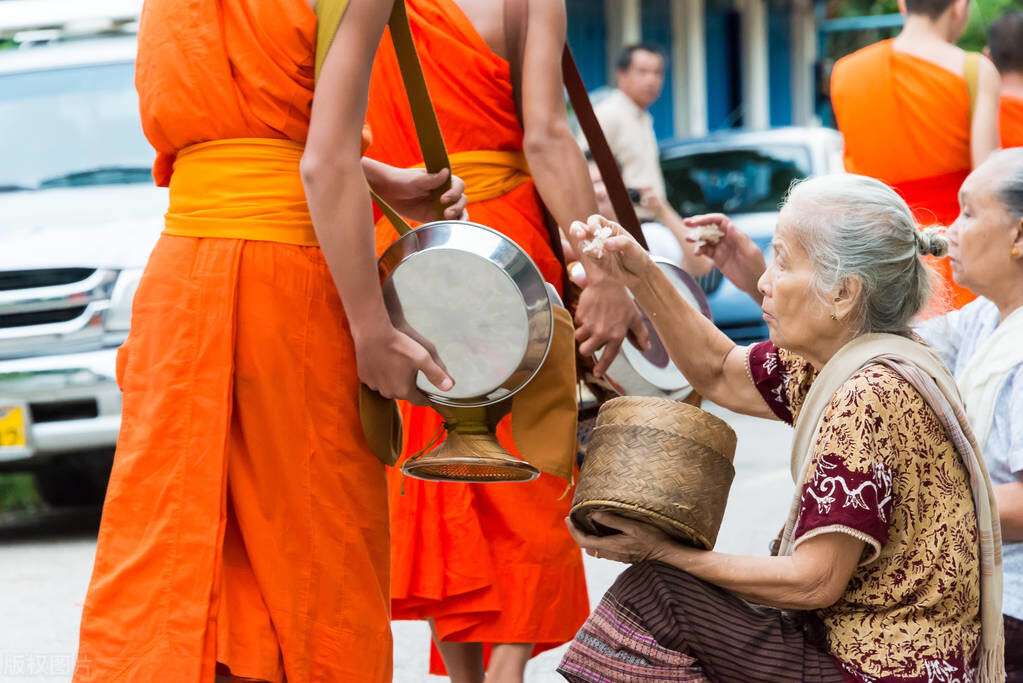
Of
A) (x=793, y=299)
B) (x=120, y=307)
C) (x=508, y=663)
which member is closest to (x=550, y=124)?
(x=793, y=299)

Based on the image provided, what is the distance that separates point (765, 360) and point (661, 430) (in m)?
0.48

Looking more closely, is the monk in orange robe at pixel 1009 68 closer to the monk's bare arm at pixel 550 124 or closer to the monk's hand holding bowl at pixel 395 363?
the monk's bare arm at pixel 550 124

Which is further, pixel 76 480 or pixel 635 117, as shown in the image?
pixel 635 117

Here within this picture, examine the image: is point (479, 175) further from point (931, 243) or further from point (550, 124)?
point (931, 243)

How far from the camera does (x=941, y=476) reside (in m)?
2.42

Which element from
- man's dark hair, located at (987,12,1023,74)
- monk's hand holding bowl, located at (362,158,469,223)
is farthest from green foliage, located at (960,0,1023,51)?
monk's hand holding bowl, located at (362,158,469,223)

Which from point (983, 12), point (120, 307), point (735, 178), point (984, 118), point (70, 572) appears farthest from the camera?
point (983, 12)

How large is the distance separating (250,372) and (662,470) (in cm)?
70

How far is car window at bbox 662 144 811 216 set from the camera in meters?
10.2

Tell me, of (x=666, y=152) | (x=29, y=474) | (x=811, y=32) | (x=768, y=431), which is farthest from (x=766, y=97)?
(x=29, y=474)

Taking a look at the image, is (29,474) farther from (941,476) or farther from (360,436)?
(941,476)

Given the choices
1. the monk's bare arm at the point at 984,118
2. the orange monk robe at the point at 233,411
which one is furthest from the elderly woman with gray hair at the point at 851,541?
the monk's bare arm at the point at 984,118

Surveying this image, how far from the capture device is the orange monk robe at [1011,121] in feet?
16.7

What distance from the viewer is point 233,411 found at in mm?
2498
